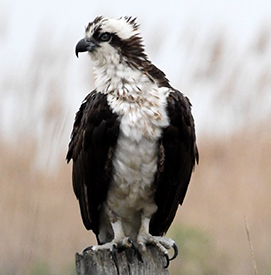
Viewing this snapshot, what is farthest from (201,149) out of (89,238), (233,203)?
(89,238)

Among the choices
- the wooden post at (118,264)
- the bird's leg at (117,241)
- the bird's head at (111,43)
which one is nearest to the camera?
the wooden post at (118,264)

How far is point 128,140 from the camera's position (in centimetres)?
346

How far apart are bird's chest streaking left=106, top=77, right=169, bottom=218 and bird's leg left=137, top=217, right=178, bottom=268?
0.62 ft

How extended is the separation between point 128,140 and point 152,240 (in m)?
0.54

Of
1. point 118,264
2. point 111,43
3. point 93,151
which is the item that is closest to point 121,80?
point 111,43

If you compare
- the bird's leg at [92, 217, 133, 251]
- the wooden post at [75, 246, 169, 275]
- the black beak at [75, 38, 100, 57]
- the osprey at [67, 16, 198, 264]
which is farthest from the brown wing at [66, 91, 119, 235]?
the wooden post at [75, 246, 169, 275]

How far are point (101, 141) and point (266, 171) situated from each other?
6.20 ft

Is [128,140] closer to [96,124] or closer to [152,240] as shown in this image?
[96,124]

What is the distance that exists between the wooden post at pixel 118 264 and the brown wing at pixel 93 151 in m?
0.52

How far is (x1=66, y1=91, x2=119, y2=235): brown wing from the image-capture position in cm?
343

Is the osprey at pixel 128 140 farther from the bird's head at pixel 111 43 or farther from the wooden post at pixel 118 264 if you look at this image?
the wooden post at pixel 118 264

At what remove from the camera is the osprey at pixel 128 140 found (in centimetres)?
345

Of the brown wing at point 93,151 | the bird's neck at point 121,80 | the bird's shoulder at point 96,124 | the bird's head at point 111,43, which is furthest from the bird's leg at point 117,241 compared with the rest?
the bird's head at point 111,43

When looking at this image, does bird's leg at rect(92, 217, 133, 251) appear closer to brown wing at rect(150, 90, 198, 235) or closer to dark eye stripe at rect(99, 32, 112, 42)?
brown wing at rect(150, 90, 198, 235)
